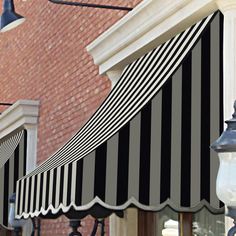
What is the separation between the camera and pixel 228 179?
11.3ft

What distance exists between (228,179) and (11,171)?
288 inches

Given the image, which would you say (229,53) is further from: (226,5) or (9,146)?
(9,146)

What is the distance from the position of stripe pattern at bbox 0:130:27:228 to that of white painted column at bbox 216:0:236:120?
216 inches

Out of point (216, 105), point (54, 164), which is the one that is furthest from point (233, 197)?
point (54, 164)

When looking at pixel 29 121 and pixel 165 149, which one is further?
pixel 29 121

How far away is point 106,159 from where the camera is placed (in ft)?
16.6

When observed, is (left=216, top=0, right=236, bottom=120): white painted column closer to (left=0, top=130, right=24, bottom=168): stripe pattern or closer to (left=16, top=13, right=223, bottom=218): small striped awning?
(left=16, top=13, right=223, bottom=218): small striped awning

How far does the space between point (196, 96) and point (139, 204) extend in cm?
83

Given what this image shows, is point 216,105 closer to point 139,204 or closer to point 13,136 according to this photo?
point 139,204

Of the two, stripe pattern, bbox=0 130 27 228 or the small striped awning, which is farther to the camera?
stripe pattern, bbox=0 130 27 228

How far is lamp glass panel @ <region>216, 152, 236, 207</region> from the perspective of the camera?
3.42 meters

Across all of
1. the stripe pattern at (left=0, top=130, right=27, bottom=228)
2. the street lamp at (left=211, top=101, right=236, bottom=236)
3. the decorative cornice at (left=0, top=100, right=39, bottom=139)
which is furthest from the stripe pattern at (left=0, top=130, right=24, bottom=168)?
the street lamp at (left=211, top=101, right=236, bottom=236)

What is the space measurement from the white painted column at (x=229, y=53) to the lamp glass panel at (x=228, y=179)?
55.0 inches

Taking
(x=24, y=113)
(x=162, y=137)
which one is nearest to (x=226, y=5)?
(x=162, y=137)
